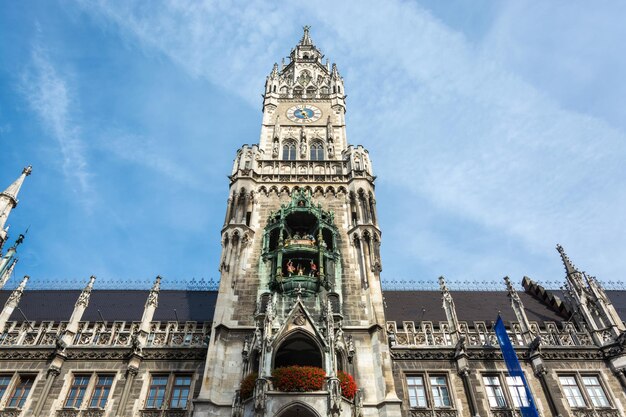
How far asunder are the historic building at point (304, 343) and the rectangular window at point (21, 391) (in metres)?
0.06

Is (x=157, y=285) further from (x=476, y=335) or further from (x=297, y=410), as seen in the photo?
(x=476, y=335)

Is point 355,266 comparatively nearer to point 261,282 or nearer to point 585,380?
point 261,282

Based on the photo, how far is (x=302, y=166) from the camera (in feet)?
99.8

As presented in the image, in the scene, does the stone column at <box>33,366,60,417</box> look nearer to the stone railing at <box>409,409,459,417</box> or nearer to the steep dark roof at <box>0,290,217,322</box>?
the steep dark roof at <box>0,290,217,322</box>

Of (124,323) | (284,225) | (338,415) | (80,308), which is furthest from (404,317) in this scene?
(80,308)

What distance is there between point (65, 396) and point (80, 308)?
15.3 ft

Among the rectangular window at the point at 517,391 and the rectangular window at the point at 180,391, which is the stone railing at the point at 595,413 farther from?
the rectangular window at the point at 180,391

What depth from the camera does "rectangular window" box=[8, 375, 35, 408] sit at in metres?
21.2

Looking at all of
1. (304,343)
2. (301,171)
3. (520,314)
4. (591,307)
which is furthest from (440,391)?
(301,171)

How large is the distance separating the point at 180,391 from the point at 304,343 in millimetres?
6340

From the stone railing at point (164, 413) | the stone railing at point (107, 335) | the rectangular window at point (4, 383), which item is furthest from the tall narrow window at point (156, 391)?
the rectangular window at point (4, 383)

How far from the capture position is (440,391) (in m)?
22.0

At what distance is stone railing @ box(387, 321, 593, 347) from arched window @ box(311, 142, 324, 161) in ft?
44.3

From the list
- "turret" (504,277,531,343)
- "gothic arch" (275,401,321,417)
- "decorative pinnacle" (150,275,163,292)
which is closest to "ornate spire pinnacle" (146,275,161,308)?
"decorative pinnacle" (150,275,163,292)
